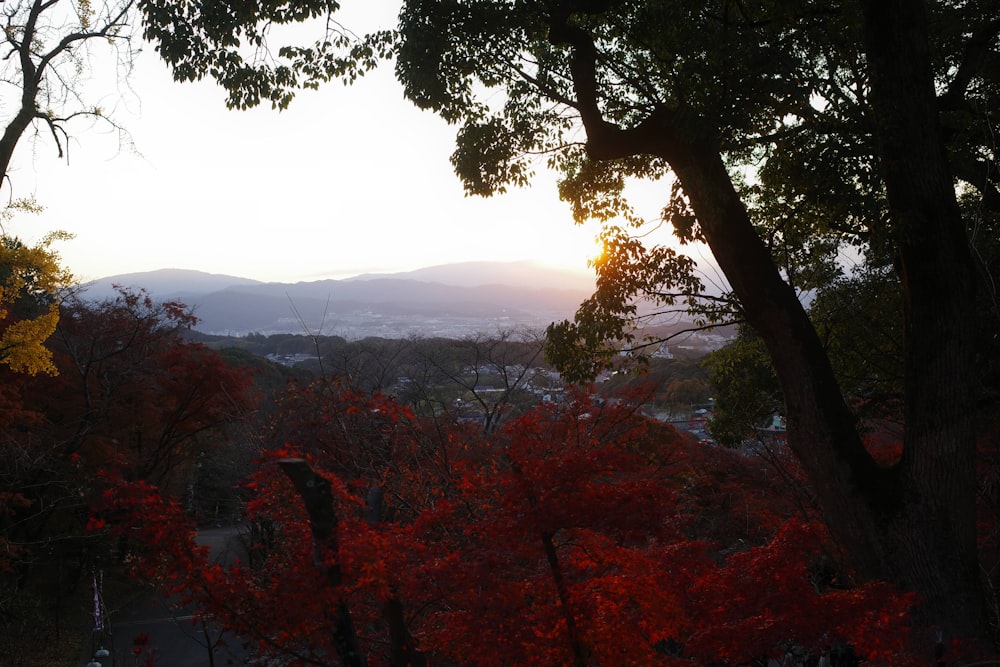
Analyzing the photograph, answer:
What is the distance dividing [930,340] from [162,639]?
55.8ft

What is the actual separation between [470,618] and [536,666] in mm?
692

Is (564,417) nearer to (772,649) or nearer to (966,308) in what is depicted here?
(772,649)

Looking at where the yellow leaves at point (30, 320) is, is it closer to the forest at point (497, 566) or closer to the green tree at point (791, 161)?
the forest at point (497, 566)

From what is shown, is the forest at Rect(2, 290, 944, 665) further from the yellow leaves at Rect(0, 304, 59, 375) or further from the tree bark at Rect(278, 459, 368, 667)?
the yellow leaves at Rect(0, 304, 59, 375)

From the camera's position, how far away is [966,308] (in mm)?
4184

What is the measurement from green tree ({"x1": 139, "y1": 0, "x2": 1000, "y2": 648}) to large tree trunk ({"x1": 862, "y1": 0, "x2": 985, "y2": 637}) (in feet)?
0.04

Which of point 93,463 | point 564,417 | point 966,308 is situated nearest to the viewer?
point 966,308

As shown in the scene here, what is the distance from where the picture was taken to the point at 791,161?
17.7 feet

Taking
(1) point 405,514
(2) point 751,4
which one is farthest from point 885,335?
(1) point 405,514

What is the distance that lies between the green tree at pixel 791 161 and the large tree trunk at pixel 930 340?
0.04 feet

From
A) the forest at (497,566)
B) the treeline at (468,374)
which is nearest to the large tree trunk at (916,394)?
the forest at (497,566)

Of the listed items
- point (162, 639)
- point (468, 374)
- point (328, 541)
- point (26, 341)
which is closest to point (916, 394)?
point (328, 541)

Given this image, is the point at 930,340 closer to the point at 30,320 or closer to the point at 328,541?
the point at 328,541

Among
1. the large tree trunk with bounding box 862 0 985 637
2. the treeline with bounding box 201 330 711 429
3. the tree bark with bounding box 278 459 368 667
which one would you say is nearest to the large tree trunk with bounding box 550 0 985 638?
the large tree trunk with bounding box 862 0 985 637
